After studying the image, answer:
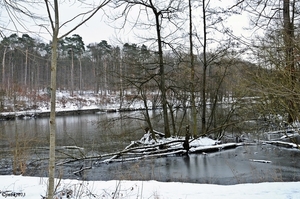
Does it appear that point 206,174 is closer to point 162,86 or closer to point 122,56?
point 162,86

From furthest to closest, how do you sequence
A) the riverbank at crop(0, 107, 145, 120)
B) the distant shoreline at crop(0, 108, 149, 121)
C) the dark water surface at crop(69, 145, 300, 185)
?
the riverbank at crop(0, 107, 145, 120) < the distant shoreline at crop(0, 108, 149, 121) < the dark water surface at crop(69, 145, 300, 185)

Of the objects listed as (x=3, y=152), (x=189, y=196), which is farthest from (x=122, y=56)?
(x=189, y=196)

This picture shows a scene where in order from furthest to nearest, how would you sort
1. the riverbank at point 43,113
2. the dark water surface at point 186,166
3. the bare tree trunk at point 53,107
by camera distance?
the riverbank at point 43,113, the dark water surface at point 186,166, the bare tree trunk at point 53,107

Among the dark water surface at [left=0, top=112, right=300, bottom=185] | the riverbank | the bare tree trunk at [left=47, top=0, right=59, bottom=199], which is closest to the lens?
the bare tree trunk at [left=47, top=0, right=59, bottom=199]

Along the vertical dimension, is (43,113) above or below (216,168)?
above

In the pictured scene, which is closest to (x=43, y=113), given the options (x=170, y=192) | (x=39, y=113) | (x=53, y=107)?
(x=39, y=113)

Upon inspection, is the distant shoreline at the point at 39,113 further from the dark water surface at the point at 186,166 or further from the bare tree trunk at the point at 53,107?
the bare tree trunk at the point at 53,107

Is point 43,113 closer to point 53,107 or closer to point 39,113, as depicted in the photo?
point 39,113

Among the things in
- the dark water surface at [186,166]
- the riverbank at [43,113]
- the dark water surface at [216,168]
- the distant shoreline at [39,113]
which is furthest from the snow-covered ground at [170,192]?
the riverbank at [43,113]

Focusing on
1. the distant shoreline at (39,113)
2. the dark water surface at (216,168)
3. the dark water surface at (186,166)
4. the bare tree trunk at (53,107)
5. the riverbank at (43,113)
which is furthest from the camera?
the riverbank at (43,113)

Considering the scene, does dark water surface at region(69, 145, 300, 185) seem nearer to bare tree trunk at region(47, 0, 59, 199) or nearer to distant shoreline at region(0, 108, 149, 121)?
bare tree trunk at region(47, 0, 59, 199)

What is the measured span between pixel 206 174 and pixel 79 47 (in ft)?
160

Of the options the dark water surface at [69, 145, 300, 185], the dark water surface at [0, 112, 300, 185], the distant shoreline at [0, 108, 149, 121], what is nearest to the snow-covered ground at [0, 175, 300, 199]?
the dark water surface at [0, 112, 300, 185]

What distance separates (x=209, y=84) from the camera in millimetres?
17219
